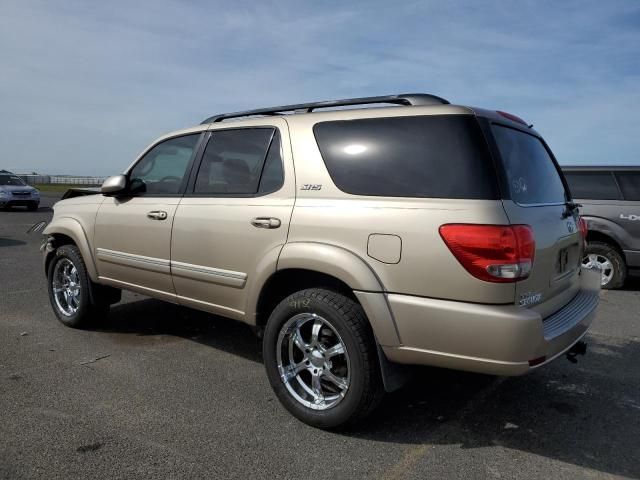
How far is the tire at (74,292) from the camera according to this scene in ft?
16.0

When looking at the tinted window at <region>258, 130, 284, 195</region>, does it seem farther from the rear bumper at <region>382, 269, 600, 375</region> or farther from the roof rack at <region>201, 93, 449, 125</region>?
the rear bumper at <region>382, 269, 600, 375</region>

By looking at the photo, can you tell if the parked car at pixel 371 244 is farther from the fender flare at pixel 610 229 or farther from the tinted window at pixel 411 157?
the fender flare at pixel 610 229

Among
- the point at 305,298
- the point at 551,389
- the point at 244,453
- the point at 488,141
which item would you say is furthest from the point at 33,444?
the point at 551,389

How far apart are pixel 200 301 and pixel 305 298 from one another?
1.12 meters

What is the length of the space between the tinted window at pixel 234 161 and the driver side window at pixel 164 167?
0.76ft

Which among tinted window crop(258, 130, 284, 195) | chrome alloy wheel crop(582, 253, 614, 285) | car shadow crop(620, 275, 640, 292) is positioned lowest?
car shadow crop(620, 275, 640, 292)

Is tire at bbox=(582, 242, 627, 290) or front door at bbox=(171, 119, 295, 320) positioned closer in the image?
front door at bbox=(171, 119, 295, 320)

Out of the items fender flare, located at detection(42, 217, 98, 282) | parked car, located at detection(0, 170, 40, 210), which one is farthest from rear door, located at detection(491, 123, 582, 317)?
parked car, located at detection(0, 170, 40, 210)

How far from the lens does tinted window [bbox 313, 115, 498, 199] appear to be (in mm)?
2709

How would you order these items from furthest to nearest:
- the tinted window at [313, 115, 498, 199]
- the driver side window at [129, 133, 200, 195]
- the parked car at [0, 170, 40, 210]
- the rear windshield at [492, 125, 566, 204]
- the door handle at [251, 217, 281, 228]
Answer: the parked car at [0, 170, 40, 210] → the driver side window at [129, 133, 200, 195] → the door handle at [251, 217, 281, 228] → the rear windshield at [492, 125, 566, 204] → the tinted window at [313, 115, 498, 199]

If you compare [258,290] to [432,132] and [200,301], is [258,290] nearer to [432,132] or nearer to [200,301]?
[200,301]

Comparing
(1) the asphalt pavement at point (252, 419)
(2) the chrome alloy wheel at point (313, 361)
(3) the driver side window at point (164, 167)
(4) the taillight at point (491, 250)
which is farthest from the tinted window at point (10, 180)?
(4) the taillight at point (491, 250)

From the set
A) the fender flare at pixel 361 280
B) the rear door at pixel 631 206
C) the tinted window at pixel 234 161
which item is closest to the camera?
the fender flare at pixel 361 280

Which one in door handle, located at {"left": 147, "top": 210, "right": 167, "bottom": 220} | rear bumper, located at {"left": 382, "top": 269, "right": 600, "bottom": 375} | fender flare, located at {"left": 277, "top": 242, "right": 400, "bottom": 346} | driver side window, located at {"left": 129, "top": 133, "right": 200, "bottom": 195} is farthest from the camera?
driver side window, located at {"left": 129, "top": 133, "right": 200, "bottom": 195}
